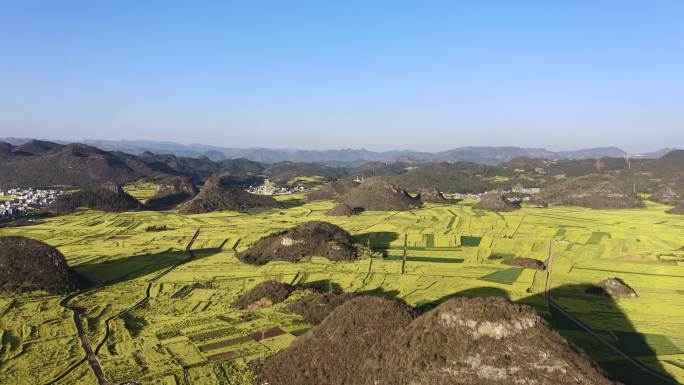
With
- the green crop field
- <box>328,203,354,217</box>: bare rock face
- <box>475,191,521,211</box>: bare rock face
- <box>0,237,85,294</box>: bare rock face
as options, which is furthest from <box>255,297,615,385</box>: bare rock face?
<box>475,191,521,211</box>: bare rock face

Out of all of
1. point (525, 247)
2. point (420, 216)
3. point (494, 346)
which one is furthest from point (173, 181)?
point (494, 346)

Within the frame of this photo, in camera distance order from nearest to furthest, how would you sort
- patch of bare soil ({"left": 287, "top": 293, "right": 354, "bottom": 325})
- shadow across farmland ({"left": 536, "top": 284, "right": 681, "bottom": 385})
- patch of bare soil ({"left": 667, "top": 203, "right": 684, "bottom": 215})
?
1. shadow across farmland ({"left": 536, "top": 284, "right": 681, "bottom": 385})
2. patch of bare soil ({"left": 287, "top": 293, "right": 354, "bottom": 325})
3. patch of bare soil ({"left": 667, "top": 203, "right": 684, "bottom": 215})

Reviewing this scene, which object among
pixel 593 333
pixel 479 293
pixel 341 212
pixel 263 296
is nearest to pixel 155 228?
pixel 341 212

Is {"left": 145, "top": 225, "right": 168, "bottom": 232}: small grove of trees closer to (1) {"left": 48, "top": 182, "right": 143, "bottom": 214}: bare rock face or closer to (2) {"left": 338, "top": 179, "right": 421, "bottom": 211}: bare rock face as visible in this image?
(1) {"left": 48, "top": 182, "right": 143, "bottom": 214}: bare rock face

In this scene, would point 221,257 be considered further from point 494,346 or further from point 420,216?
point 420,216

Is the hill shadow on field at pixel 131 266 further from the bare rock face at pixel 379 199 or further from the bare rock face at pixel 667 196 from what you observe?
the bare rock face at pixel 667 196

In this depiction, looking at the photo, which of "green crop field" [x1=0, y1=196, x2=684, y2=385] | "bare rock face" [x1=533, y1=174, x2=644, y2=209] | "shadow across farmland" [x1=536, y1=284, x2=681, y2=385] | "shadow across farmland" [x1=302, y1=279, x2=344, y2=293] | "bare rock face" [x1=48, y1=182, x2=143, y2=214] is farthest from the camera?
"bare rock face" [x1=533, y1=174, x2=644, y2=209]

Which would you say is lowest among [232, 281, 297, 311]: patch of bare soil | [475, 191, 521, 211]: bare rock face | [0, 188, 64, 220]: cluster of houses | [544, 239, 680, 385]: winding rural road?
[0, 188, 64, 220]: cluster of houses
